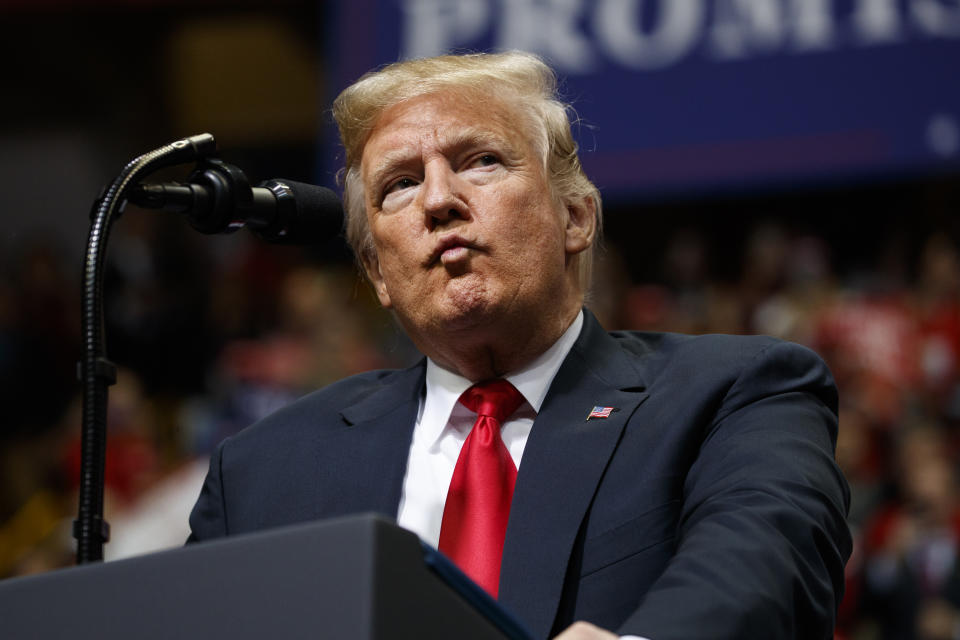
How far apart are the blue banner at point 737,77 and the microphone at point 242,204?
3279 mm

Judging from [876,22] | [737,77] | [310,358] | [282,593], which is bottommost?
[310,358]

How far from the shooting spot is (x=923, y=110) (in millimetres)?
4574

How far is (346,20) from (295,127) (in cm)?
329

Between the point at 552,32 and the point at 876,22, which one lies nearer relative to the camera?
the point at 876,22

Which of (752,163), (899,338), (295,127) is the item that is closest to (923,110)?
(752,163)

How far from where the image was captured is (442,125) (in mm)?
1656

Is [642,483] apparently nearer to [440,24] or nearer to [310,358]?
[310,358]

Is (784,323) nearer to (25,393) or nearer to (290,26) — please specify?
(25,393)

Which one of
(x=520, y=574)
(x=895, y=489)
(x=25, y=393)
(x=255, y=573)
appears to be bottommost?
(x=25, y=393)

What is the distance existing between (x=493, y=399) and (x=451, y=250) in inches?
7.8

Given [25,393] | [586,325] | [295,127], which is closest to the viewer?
[586,325]

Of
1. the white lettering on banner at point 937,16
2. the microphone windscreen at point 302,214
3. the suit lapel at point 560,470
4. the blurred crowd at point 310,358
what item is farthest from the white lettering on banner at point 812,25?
the microphone windscreen at point 302,214

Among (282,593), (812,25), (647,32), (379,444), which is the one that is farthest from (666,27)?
(282,593)

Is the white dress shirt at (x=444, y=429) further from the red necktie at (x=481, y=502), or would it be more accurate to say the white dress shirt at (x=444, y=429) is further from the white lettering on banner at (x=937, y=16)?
the white lettering on banner at (x=937, y=16)
